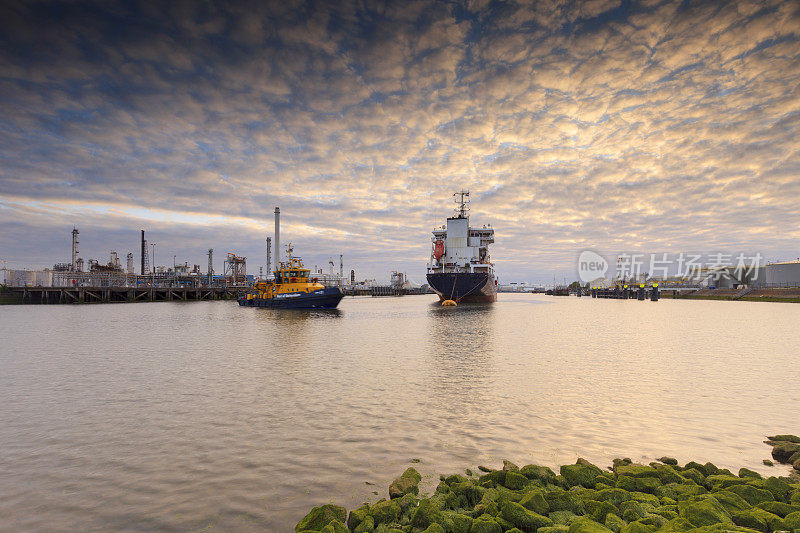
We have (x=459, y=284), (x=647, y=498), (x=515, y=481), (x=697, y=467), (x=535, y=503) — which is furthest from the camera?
(x=459, y=284)

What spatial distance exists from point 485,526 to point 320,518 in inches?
90.9

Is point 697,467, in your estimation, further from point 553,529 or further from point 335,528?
point 335,528

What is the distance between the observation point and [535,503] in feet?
19.3

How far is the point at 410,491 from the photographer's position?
6.67 metres

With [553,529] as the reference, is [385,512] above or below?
below

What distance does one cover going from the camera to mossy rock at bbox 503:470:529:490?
6637 mm

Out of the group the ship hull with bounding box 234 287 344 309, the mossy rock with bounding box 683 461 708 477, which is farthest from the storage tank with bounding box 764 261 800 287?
the mossy rock with bounding box 683 461 708 477

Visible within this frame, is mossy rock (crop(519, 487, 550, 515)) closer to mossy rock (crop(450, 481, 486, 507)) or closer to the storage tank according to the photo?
mossy rock (crop(450, 481, 486, 507))

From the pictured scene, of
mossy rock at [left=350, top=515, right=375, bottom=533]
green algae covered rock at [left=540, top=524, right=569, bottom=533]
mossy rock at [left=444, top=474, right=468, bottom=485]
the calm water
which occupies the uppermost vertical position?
green algae covered rock at [left=540, top=524, right=569, bottom=533]

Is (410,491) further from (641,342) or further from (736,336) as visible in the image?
(736,336)

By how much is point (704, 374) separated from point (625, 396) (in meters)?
6.10

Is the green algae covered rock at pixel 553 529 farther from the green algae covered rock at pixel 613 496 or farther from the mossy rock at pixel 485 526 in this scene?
the green algae covered rock at pixel 613 496

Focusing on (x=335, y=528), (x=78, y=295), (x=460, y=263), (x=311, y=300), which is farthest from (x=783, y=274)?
(x=78, y=295)

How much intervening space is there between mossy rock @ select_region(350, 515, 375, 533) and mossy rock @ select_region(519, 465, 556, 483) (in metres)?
2.95
